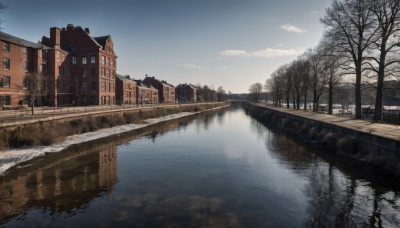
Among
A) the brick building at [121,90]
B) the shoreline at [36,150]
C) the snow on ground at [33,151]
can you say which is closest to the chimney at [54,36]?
the brick building at [121,90]

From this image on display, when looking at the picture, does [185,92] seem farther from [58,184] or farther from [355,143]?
[58,184]

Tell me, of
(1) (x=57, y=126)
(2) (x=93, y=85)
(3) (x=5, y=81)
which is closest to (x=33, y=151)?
(1) (x=57, y=126)

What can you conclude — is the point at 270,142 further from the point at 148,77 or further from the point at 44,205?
the point at 148,77

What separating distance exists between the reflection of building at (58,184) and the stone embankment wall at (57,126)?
14.0 feet

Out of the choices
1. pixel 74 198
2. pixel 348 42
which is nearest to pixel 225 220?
pixel 74 198

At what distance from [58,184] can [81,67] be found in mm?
49631

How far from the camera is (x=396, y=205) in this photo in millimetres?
11492

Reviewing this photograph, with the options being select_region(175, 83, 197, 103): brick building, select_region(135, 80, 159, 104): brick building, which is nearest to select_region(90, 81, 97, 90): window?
select_region(135, 80, 159, 104): brick building

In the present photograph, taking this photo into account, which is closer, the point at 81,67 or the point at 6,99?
the point at 6,99

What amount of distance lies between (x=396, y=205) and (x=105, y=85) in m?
59.0

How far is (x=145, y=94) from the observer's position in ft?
304

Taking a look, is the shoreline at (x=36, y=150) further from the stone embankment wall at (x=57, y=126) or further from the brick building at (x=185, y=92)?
the brick building at (x=185, y=92)

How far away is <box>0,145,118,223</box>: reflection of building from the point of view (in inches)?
452

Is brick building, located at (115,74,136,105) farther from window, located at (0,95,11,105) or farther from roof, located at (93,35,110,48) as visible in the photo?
window, located at (0,95,11,105)
